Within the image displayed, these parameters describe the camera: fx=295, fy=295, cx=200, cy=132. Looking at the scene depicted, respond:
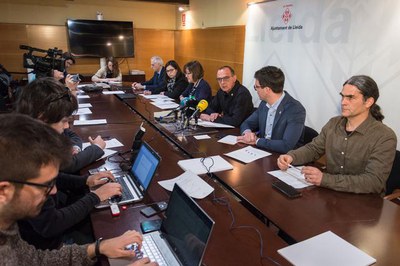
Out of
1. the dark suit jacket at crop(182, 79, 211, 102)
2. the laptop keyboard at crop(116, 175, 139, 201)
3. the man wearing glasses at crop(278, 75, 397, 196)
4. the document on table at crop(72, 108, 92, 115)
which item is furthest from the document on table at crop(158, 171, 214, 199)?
the dark suit jacket at crop(182, 79, 211, 102)

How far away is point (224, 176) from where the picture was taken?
5.97ft

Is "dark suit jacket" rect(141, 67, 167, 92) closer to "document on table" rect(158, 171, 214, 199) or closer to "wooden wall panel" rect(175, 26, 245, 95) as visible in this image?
"wooden wall panel" rect(175, 26, 245, 95)

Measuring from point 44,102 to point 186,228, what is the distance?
1.06 metres

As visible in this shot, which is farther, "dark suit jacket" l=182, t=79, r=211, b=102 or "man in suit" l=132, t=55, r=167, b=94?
"man in suit" l=132, t=55, r=167, b=94

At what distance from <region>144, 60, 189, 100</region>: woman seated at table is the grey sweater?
372cm

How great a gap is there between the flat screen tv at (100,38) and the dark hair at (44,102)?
18.8 ft

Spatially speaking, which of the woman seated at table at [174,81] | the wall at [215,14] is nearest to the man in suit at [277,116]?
the woman seated at table at [174,81]

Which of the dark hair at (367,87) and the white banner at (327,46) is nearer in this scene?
the dark hair at (367,87)

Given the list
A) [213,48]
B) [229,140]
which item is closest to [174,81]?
[213,48]

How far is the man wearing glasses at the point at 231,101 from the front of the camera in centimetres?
324

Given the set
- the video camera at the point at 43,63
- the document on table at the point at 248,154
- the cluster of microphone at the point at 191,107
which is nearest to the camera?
the document on table at the point at 248,154

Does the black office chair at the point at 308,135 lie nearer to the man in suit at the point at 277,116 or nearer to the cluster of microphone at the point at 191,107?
the man in suit at the point at 277,116

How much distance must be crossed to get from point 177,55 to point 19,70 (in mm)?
3720

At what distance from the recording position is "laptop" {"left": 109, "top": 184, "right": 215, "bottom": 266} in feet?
3.20
